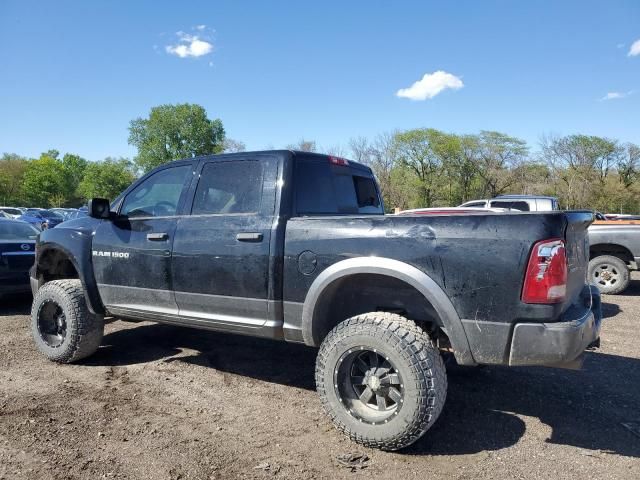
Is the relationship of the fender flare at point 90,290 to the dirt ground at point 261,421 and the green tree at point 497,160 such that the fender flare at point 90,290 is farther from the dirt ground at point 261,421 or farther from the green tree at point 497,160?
the green tree at point 497,160

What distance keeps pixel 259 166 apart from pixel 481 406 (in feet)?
8.52

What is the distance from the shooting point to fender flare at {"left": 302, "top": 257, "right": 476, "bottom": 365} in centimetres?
287

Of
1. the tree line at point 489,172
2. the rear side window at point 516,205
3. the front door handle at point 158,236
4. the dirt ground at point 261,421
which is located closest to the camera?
the dirt ground at point 261,421

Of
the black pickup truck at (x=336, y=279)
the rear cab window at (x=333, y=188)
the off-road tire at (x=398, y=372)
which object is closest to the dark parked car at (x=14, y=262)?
the black pickup truck at (x=336, y=279)

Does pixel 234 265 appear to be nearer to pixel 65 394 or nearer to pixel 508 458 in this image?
pixel 65 394

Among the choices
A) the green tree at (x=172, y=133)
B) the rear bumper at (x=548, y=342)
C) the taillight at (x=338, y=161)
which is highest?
the green tree at (x=172, y=133)

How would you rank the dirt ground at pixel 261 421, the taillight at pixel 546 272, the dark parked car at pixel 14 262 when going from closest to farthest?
the taillight at pixel 546 272 < the dirt ground at pixel 261 421 < the dark parked car at pixel 14 262

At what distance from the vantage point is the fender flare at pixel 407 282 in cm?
287

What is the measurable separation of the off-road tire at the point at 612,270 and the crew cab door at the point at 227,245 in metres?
7.39

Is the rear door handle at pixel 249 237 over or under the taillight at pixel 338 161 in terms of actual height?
under

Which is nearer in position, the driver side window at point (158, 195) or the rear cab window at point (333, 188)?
the rear cab window at point (333, 188)

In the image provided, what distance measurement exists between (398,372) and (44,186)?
7672cm

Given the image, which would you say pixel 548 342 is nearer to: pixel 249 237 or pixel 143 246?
pixel 249 237

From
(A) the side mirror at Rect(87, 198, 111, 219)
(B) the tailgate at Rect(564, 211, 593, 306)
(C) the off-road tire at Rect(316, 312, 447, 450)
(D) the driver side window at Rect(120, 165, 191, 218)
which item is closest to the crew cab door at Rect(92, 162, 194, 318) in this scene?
(D) the driver side window at Rect(120, 165, 191, 218)
